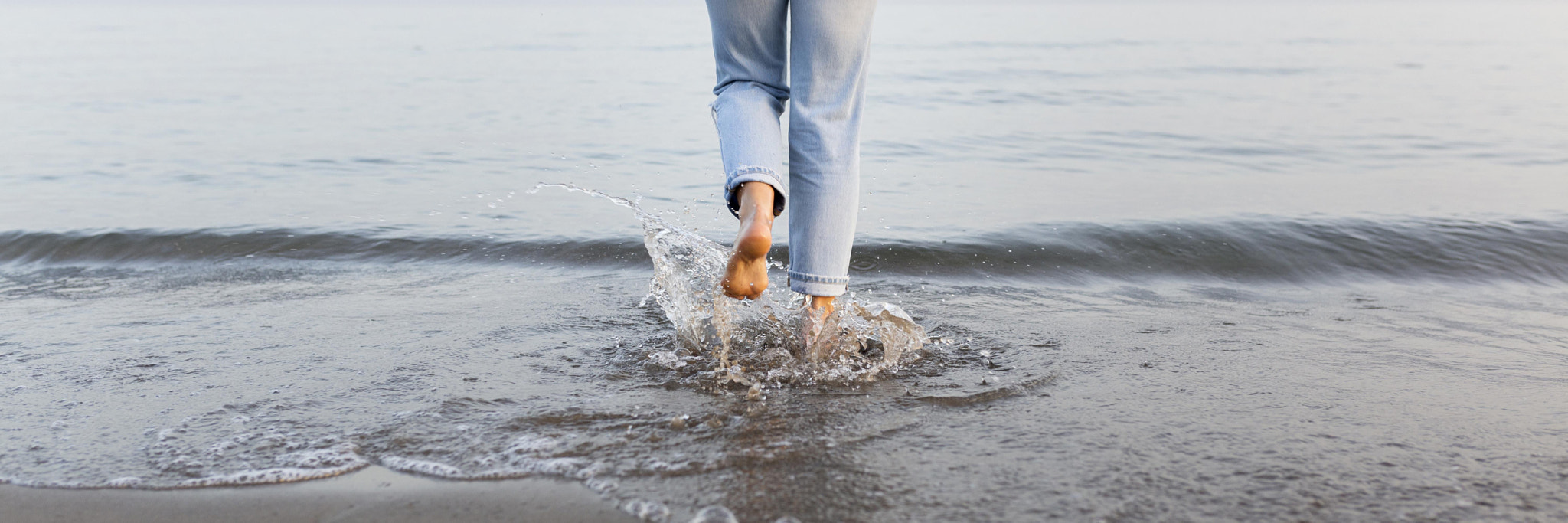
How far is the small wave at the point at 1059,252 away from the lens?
3.37 meters

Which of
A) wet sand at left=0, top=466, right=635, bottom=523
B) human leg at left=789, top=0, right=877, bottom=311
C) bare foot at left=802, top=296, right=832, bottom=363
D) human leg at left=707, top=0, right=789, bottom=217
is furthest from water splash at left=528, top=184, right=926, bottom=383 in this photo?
wet sand at left=0, top=466, right=635, bottom=523

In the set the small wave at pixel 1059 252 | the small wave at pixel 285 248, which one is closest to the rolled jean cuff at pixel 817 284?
the small wave at pixel 1059 252

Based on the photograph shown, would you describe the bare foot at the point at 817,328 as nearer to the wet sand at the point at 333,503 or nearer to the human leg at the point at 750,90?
the human leg at the point at 750,90

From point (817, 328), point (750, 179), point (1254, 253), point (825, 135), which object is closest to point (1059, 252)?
point (1254, 253)

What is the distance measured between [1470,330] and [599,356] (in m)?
2.09

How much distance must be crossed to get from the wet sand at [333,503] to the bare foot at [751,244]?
1.78 ft

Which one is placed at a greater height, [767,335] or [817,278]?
[817,278]

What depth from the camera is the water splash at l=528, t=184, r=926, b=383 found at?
1.98 meters

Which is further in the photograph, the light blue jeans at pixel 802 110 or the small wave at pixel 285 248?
the small wave at pixel 285 248

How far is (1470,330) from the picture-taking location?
2480 millimetres

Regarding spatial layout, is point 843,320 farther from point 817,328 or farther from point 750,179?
point 750,179

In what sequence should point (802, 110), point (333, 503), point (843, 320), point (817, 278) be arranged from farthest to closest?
point (843, 320) < point (817, 278) < point (802, 110) < point (333, 503)

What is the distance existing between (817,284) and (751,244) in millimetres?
283

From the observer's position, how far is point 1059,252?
11.7 ft
